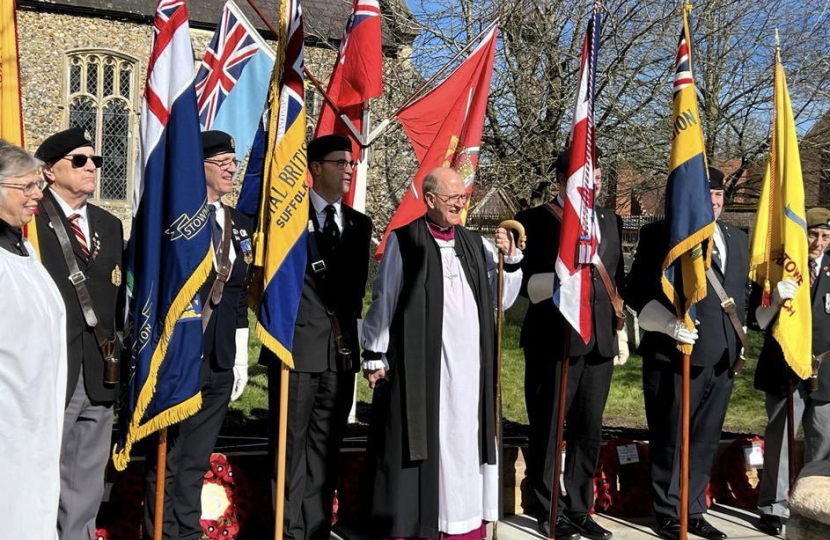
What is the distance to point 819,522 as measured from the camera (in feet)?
13.4

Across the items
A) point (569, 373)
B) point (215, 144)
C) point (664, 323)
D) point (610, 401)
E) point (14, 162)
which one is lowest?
point (610, 401)

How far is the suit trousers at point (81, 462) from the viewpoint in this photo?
4.44 metres

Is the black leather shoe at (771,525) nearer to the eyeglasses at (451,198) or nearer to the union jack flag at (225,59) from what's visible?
the eyeglasses at (451,198)

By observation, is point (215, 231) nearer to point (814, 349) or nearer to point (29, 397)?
point (29, 397)

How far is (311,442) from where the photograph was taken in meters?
5.30

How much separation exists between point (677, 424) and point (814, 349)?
117cm

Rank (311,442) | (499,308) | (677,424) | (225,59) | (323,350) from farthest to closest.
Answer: (225,59) < (677,424) < (499,308) < (311,442) < (323,350)

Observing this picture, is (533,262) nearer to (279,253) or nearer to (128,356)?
(279,253)

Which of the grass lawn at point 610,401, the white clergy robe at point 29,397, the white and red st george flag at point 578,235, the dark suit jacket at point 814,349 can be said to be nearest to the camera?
the white clergy robe at point 29,397

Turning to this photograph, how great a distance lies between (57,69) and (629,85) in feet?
58.3

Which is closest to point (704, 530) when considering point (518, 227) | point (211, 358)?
point (518, 227)

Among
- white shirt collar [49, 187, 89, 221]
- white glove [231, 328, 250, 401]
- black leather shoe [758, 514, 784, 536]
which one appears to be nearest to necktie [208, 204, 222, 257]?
white shirt collar [49, 187, 89, 221]

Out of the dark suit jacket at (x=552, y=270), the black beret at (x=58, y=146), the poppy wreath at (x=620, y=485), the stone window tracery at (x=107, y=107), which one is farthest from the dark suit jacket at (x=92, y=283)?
the stone window tracery at (x=107, y=107)

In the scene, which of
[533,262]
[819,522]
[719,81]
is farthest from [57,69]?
[819,522]
